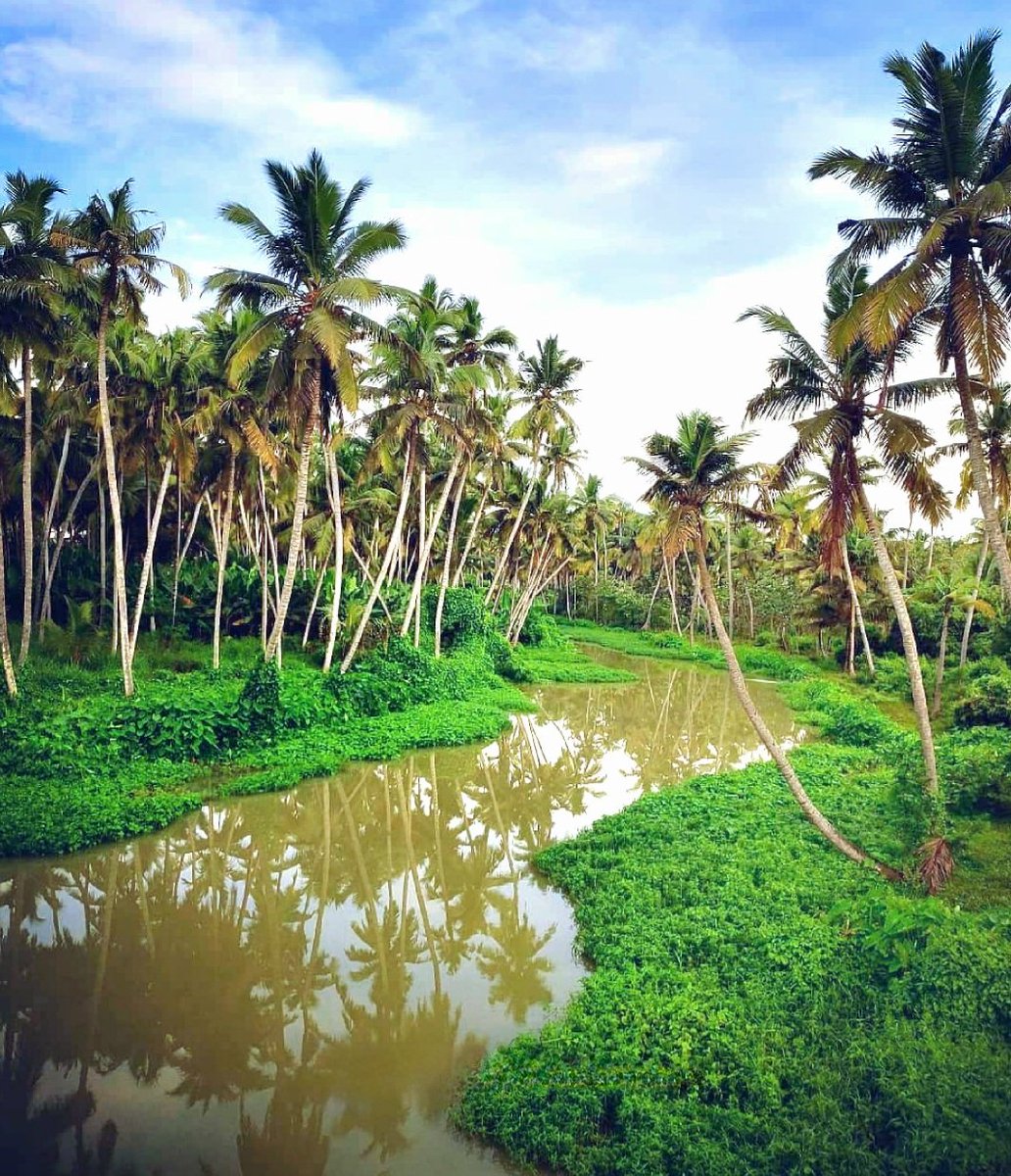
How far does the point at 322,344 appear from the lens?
14367mm

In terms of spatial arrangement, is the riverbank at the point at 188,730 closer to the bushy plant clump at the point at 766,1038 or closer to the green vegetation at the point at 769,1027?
the green vegetation at the point at 769,1027

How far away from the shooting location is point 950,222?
904 cm

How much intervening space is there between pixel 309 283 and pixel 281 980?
13984 mm

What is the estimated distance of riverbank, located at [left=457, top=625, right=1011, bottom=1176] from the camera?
19.0 ft

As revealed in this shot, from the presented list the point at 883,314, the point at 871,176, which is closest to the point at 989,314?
the point at 883,314

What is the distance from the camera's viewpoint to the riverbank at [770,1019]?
5777 mm

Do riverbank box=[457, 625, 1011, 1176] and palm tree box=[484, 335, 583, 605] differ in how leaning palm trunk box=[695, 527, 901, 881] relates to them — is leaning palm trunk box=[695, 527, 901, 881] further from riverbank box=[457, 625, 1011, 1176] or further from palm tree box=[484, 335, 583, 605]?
palm tree box=[484, 335, 583, 605]

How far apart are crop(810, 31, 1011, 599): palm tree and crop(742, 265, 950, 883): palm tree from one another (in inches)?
31.9

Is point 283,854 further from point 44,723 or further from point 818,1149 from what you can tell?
point 818,1149

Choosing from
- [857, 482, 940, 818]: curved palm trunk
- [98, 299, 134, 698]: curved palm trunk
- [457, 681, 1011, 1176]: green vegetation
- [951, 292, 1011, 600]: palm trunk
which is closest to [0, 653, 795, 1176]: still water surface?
[457, 681, 1011, 1176]: green vegetation

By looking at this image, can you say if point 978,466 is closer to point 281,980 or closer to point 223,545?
point 281,980

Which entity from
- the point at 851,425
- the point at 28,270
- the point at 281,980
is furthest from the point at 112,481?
the point at 851,425

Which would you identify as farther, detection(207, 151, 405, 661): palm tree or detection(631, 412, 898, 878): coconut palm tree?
detection(207, 151, 405, 661): palm tree

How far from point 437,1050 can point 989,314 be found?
457 inches
